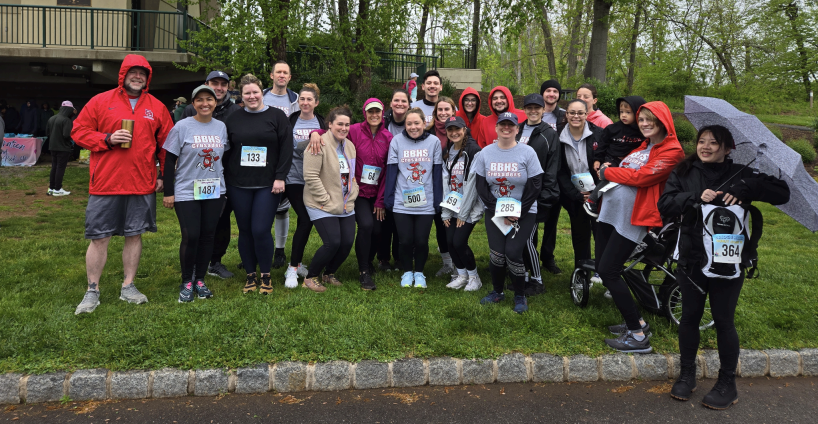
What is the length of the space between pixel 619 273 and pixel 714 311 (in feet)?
2.92

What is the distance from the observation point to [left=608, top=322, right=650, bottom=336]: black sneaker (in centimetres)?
490

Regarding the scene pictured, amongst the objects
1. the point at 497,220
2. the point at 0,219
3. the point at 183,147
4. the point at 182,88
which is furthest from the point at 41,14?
the point at 497,220


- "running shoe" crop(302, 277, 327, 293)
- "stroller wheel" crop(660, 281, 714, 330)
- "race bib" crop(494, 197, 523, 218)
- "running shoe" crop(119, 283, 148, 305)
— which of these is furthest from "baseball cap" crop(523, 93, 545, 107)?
"running shoe" crop(119, 283, 148, 305)

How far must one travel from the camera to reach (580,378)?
4.45m

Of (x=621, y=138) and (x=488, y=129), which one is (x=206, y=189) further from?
(x=621, y=138)

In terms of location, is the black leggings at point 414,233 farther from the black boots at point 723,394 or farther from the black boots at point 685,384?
the black boots at point 723,394

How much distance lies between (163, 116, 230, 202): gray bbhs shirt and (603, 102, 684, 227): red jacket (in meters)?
3.70

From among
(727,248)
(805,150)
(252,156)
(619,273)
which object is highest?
(805,150)

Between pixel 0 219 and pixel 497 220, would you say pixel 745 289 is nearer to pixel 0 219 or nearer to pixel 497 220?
pixel 497 220

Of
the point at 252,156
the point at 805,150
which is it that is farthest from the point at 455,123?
the point at 805,150

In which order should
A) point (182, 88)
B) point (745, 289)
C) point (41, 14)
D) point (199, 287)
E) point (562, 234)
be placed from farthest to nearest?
point (182, 88) < point (41, 14) < point (562, 234) < point (745, 289) < point (199, 287)

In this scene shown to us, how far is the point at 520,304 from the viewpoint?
547 cm

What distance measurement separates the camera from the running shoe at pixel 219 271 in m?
6.49

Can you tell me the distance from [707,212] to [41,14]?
20673 millimetres
